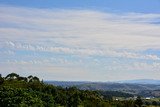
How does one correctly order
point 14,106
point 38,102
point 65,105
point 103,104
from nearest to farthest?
1. point 14,106
2. point 38,102
3. point 65,105
4. point 103,104

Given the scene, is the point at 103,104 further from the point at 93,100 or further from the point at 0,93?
the point at 0,93

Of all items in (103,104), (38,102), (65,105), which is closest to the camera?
(38,102)

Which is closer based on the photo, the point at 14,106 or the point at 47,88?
the point at 14,106

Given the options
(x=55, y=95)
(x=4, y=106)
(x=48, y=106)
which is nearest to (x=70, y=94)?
(x=55, y=95)

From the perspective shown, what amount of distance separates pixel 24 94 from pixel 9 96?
19.9 feet

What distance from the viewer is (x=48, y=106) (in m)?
157

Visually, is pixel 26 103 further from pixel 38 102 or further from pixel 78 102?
pixel 78 102

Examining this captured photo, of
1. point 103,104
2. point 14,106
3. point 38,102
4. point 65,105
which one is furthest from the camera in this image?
point 103,104

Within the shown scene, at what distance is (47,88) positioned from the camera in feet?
652

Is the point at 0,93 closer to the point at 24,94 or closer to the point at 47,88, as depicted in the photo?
the point at 24,94

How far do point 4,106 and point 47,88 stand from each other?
176 ft

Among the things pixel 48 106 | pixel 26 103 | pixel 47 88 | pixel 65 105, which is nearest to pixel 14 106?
pixel 26 103

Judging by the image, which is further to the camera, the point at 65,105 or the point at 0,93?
the point at 65,105

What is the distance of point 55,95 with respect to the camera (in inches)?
7416
